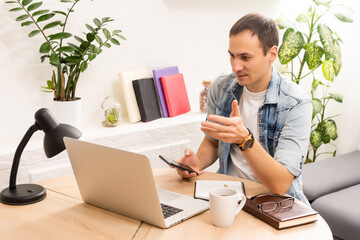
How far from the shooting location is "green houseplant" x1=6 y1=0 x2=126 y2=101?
7.16 ft

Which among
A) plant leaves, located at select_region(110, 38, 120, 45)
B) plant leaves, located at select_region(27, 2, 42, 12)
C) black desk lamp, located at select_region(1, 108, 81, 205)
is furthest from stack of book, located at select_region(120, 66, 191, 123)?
black desk lamp, located at select_region(1, 108, 81, 205)

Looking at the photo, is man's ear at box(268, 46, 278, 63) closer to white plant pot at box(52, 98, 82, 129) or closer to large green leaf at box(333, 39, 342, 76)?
white plant pot at box(52, 98, 82, 129)

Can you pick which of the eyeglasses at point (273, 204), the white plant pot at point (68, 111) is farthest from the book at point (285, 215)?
the white plant pot at point (68, 111)

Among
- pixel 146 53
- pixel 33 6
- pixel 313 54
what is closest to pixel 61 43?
pixel 33 6

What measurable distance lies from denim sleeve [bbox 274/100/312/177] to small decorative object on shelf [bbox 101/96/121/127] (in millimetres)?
1191

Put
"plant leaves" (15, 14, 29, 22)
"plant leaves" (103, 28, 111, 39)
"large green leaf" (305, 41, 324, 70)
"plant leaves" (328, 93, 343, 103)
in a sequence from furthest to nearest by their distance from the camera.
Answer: "plant leaves" (328, 93, 343, 103)
"large green leaf" (305, 41, 324, 70)
"plant leaves" (103, 28, 111, 39)
"plant leaves" (15, 14, 29, 22)

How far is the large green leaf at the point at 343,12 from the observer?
299 centimetres

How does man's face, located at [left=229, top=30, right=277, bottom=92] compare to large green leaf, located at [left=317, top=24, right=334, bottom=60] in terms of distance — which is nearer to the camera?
man's face, located at [left=229, top=30, right=277, bottom=92]

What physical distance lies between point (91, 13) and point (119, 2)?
20cm

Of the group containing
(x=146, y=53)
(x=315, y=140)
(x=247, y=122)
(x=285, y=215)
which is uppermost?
(x=146, y=53)

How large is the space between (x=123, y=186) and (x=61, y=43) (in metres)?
1.34

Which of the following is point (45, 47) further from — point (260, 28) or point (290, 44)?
point (290, 44)

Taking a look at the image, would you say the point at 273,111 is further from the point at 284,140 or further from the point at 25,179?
the point at 25,179

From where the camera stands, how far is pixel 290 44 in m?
2.98
